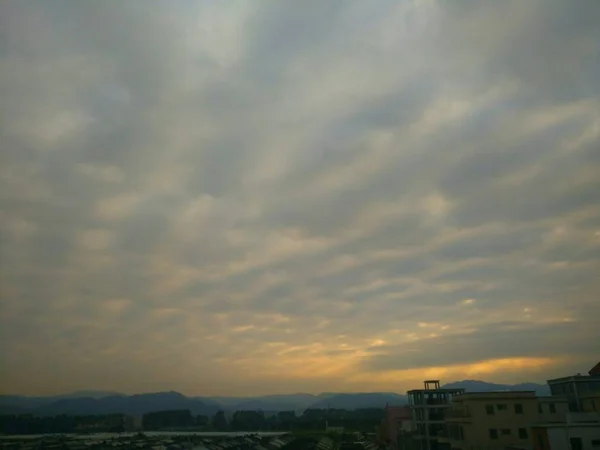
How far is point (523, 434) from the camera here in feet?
93.9

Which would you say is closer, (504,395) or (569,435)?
(569,435)

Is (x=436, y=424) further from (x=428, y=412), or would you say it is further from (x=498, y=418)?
(x=498, y=418)

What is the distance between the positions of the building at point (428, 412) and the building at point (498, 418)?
9191mm

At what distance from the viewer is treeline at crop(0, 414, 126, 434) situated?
1304 inches

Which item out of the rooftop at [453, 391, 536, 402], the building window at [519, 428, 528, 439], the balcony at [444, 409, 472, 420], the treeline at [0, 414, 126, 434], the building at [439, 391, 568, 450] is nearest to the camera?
the building window at [519, 428, 528, 439]

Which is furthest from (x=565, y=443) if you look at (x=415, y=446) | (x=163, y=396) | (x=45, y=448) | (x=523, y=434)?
(x=163, y=396)

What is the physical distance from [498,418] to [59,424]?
129ft

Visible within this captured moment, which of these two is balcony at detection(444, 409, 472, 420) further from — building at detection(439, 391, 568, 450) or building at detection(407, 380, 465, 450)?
building at detection(407, 380, 465, 450)

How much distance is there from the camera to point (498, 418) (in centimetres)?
2916

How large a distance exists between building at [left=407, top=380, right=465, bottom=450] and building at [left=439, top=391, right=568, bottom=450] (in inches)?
362

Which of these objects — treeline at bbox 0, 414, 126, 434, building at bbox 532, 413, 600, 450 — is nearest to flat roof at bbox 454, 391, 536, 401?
building at bbox 532, 413, 600, 450

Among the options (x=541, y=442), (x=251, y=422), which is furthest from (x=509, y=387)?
(x=541, y=442)

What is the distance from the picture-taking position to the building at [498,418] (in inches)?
1128

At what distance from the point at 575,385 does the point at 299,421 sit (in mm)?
58882
